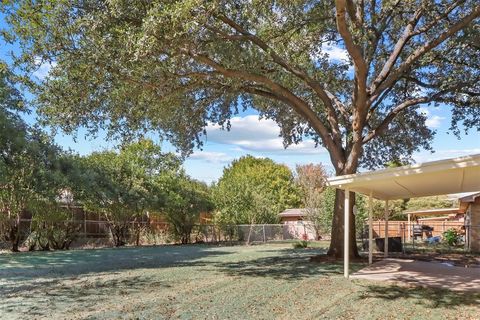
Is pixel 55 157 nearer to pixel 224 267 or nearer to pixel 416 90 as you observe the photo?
pixel 224 267

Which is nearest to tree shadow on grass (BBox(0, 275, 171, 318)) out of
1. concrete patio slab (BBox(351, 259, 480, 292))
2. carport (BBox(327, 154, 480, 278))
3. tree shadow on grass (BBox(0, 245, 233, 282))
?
tree shadow on grass (BBox(0, 245, 233, 282))

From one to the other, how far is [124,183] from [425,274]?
1468cm

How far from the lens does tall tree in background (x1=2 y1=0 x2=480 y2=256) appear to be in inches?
360

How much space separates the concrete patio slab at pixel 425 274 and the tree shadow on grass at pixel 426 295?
0.49 meters

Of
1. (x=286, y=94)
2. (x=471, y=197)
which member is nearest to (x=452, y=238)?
(x=471, y=197)

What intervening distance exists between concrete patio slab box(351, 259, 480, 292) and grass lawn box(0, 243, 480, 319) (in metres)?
0.66

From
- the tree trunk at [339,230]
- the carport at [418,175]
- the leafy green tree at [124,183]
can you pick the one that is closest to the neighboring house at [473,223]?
the tree trunk at [339,230]

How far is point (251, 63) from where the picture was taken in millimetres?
11773

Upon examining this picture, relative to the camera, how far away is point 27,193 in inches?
642

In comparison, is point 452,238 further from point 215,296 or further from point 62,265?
point 215,296

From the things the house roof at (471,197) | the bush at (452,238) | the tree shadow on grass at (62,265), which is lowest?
the bush at (452,238)

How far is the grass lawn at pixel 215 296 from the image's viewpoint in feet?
21.2

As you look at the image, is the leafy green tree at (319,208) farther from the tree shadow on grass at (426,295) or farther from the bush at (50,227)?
the tree shadow on grass at (426,295)

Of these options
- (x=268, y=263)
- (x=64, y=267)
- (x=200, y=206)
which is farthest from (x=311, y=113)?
(x=200, y=206)
